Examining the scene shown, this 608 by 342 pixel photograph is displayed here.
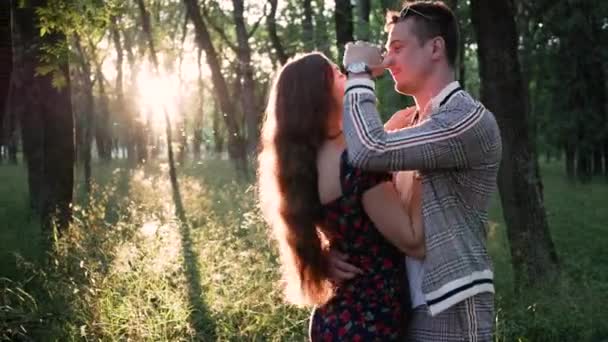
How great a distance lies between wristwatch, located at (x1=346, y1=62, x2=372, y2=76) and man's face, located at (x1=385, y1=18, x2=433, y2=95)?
0.11m

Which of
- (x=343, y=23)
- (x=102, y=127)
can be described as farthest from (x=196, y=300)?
(x=102, y=127)

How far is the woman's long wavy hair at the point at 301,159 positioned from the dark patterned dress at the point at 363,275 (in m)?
0.07

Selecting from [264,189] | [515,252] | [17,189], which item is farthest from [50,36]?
[17,189]

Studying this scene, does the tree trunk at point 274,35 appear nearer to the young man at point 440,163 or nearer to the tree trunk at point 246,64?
the tree trunk at point 246,64

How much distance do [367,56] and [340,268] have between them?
72cm

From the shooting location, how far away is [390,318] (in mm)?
2680

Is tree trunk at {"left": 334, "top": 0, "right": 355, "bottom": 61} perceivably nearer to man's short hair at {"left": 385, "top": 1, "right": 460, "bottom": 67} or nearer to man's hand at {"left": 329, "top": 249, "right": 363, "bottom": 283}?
man's short hair at {"left": 385, "top": 1, "right": 460, "bottom": 67}

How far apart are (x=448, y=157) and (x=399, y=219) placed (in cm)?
25

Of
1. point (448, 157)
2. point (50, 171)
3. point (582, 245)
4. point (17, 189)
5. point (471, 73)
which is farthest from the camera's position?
point (471, 73)

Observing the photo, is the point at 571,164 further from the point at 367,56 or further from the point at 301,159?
the point at 301,159

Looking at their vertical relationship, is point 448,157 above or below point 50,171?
above

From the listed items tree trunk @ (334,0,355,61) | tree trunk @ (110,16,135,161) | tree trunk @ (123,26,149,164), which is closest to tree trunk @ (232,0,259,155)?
tree trunk @ (110,16,135,161)

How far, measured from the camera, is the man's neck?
2.78m

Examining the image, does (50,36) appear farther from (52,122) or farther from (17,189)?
(17,189)
